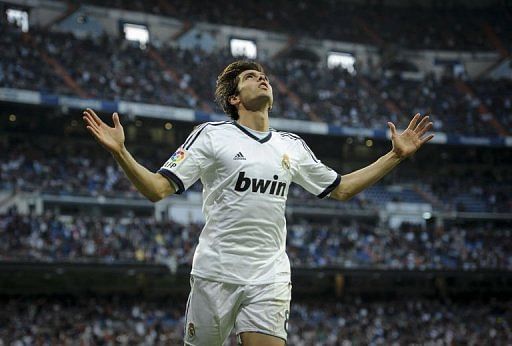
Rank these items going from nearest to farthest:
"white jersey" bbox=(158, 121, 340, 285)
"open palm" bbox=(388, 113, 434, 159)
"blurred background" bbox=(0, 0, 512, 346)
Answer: "white jersey" bbox=(158, 121, 340, 285) → "open palm" bbox=(388, 113, 434, 159) → "blurred background" bbox=(0, 0, 512, 346)

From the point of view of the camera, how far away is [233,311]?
4.42 metres

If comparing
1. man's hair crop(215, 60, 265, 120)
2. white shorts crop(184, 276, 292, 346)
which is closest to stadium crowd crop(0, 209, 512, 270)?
man's hair crop(215, 60, 265, 120)

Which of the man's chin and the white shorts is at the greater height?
the man's chin

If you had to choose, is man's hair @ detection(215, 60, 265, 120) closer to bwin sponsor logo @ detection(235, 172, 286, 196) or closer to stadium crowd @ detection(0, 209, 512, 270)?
bwin sponsor logo @ detection(235, 172, 286, 196)

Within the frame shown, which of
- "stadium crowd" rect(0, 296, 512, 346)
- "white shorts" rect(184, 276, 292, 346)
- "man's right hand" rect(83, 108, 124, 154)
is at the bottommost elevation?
"stadium crowd" rect(0, 296, 512, 346)

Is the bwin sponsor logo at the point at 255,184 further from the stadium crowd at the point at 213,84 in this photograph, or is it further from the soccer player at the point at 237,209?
the stadium crowd at the point at 213,84

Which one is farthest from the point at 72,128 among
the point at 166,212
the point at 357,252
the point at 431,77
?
the point at 431,77

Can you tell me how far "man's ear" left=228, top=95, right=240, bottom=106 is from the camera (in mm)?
4906

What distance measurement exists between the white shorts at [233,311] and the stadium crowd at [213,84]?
29.0 metres

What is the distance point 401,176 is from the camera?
41.2 meters

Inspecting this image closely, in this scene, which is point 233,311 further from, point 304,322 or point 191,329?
point 304,322

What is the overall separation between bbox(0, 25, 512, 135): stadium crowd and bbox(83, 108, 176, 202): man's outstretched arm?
28747 mm

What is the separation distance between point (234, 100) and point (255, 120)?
0.24 meters

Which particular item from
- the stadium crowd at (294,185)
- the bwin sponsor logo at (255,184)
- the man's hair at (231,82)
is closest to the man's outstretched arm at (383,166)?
the bwin sponsor logo at (255,184)
